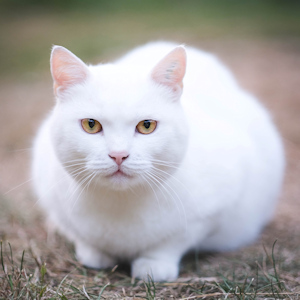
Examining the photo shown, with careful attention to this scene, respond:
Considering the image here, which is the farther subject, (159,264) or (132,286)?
(159,264)

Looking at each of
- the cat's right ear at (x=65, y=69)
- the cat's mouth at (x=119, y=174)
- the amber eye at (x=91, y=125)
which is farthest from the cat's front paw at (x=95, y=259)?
the cat's right ear at (x=65, y=69)

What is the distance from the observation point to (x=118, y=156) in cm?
170

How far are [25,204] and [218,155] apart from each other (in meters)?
1.67

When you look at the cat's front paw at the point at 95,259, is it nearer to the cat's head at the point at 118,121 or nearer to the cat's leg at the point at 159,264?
the cat's leg at the point at 159,264

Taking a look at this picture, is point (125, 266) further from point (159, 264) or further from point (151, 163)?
point (151, 163)

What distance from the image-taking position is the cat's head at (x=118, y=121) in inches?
69.2

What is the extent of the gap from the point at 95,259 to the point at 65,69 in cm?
105

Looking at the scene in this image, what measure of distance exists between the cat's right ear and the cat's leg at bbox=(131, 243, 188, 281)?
962 millimetres

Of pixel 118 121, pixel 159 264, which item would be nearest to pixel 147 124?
pixel 118 121

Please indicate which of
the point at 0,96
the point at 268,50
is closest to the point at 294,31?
the point at 268,50

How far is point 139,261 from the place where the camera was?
87.1 inches

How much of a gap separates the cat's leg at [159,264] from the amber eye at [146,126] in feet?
2.33

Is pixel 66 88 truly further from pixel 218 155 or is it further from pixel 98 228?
pixel 218 155

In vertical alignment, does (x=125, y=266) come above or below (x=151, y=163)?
below
